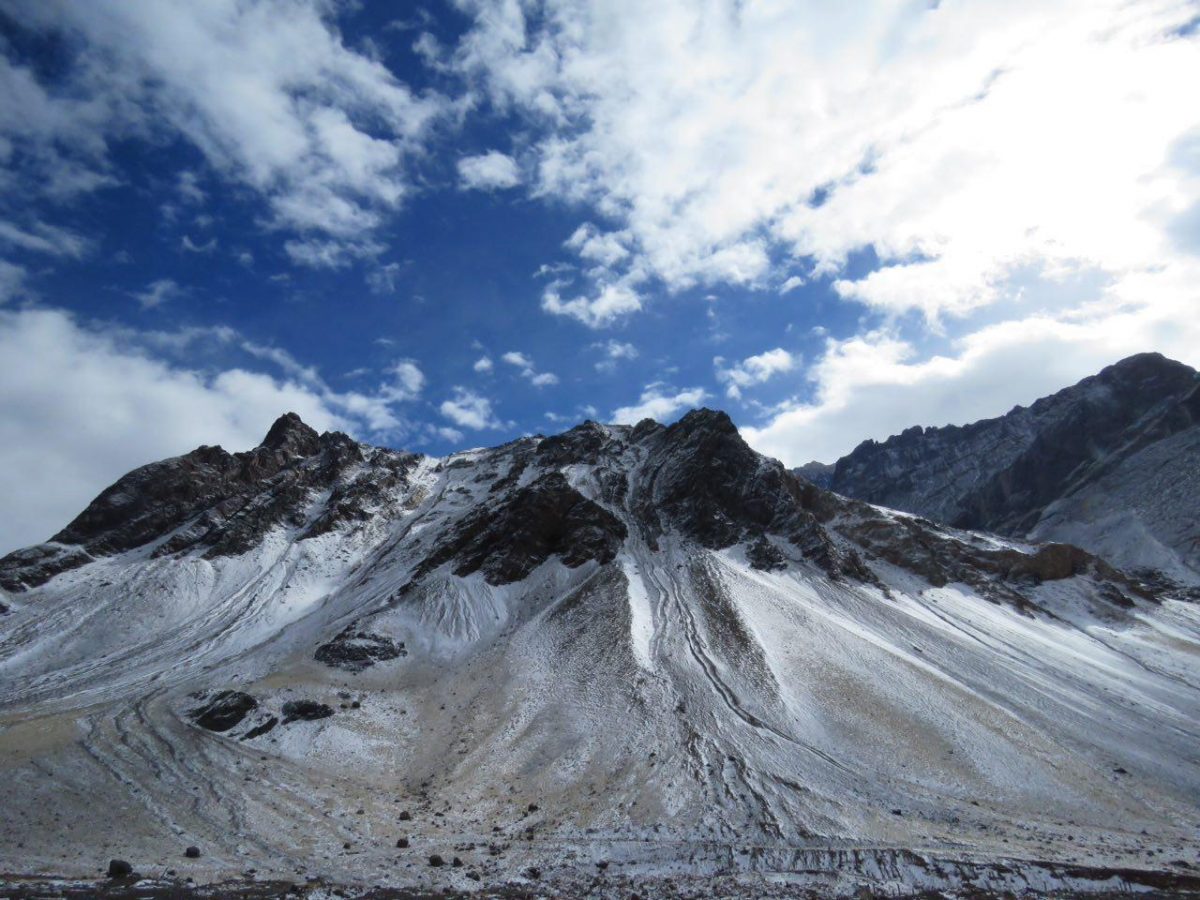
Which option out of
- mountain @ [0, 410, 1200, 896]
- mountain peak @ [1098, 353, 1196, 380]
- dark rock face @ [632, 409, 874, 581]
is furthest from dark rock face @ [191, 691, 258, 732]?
mountain peak @ [1098, 353, 1196, 380]

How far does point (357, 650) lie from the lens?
185 ft

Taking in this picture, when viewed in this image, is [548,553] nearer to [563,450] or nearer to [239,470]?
[563,450]

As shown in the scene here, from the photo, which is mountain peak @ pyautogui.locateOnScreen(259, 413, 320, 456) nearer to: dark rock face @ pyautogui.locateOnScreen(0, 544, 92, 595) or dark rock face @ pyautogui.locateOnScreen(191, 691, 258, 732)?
dark rock face @ pyautogui.locateOnScreen(0, 544, 92, 595)

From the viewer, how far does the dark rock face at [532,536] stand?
236 feet

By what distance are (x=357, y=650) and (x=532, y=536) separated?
23.7 metres

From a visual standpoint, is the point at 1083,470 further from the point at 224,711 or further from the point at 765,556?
the point at 224,711

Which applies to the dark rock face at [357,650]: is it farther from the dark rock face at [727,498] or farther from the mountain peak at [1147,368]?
the mountain peak at [1147,368]

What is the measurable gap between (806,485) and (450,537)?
47.9 meters

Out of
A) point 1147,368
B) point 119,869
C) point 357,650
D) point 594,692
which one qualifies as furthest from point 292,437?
point 1147,368

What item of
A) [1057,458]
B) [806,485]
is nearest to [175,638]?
[806,485]

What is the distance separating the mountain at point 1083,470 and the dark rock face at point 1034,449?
261mm

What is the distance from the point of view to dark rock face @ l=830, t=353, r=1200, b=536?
134 metres

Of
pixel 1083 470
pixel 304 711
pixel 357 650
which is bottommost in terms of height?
pixel 304 711

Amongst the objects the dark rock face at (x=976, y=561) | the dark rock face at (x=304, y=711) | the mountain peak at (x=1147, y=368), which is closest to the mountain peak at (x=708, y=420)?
the dark rock face at (x=976, y=561)
